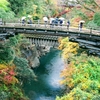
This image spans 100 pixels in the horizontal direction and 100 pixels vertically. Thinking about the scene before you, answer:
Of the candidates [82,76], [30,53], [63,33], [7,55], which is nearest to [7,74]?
[7,55]

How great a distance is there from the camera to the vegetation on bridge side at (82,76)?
92.6ft

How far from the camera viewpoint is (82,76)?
3259cm

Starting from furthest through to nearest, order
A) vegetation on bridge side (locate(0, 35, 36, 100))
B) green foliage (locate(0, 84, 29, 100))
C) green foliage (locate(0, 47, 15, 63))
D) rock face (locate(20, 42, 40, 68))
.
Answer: rock face (locate(20, 42, 40, 68)), green foliage (locate(0, 47, 15, 63)), vegetation on bridge side (locate(0, 35, 36, 100)), green foliage (locate(0, 84, 29, 100))

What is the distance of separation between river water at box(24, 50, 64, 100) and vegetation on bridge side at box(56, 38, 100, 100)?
5.02 meters

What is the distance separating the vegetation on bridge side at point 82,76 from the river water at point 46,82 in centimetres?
502

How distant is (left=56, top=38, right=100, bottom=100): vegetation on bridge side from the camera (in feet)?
92.6

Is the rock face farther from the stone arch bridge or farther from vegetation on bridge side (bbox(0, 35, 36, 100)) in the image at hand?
the stone arch bridge

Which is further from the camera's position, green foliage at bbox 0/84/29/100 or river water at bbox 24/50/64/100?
river water at bbox 24/50/64/100

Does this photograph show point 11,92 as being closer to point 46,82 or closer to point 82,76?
point 82,76

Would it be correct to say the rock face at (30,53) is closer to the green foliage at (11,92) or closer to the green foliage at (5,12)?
the green foliage at (5,12)

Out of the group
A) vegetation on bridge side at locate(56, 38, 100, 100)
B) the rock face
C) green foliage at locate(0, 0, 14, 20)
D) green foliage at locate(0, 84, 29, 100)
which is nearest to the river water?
the rock face

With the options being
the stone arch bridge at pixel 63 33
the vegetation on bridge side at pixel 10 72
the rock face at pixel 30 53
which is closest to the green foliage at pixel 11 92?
the vegetation on bridge side at pixel 10 72

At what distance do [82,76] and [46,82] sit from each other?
44.4 feet

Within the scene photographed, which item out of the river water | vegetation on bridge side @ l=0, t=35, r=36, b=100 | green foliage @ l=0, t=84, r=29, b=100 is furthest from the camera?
the river water
